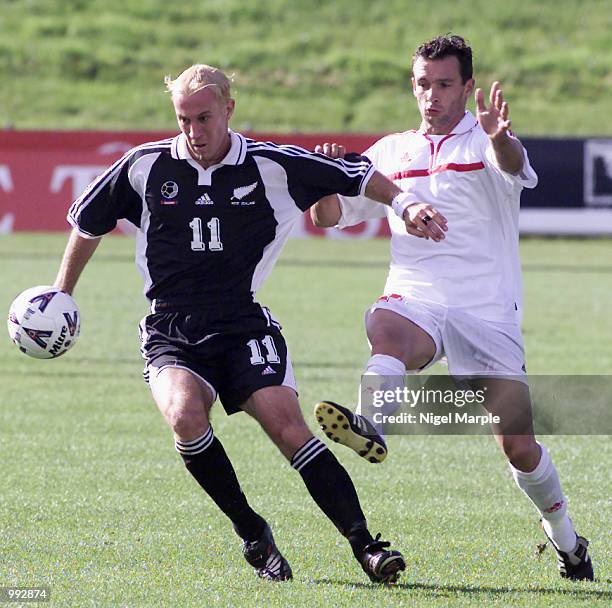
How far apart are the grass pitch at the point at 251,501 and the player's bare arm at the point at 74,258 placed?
1081 mm

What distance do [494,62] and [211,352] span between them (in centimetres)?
2881

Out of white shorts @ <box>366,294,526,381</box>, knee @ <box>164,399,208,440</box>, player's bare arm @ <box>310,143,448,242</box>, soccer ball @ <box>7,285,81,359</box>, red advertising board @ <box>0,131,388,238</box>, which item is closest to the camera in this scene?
knee @ <box>164,399,208,440</box>

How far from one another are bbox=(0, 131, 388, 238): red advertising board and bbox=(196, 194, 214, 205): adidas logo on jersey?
16189mm

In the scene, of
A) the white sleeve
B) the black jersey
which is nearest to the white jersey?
the white sleeve

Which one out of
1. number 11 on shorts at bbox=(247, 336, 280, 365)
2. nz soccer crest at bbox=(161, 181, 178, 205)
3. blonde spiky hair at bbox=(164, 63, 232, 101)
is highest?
blonde spiky hair at bbox=(164, 63, 232, 101)

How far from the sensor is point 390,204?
545 cm

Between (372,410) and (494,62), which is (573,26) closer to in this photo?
(494,62)

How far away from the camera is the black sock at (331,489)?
5062mm

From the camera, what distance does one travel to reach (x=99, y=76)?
109ft

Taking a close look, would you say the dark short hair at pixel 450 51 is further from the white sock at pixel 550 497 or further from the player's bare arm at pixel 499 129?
the white sock at pixel 550 497

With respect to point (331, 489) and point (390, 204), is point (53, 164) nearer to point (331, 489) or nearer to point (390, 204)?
point (390, 204)

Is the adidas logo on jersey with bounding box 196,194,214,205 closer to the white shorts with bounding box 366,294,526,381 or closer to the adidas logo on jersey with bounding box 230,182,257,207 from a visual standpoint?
the adidas logo on jersey with bounding box 230,182,257,207

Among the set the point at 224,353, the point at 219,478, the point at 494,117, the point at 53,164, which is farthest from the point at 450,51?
the point at 53,164

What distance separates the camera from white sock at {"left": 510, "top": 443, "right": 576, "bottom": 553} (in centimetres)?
538
